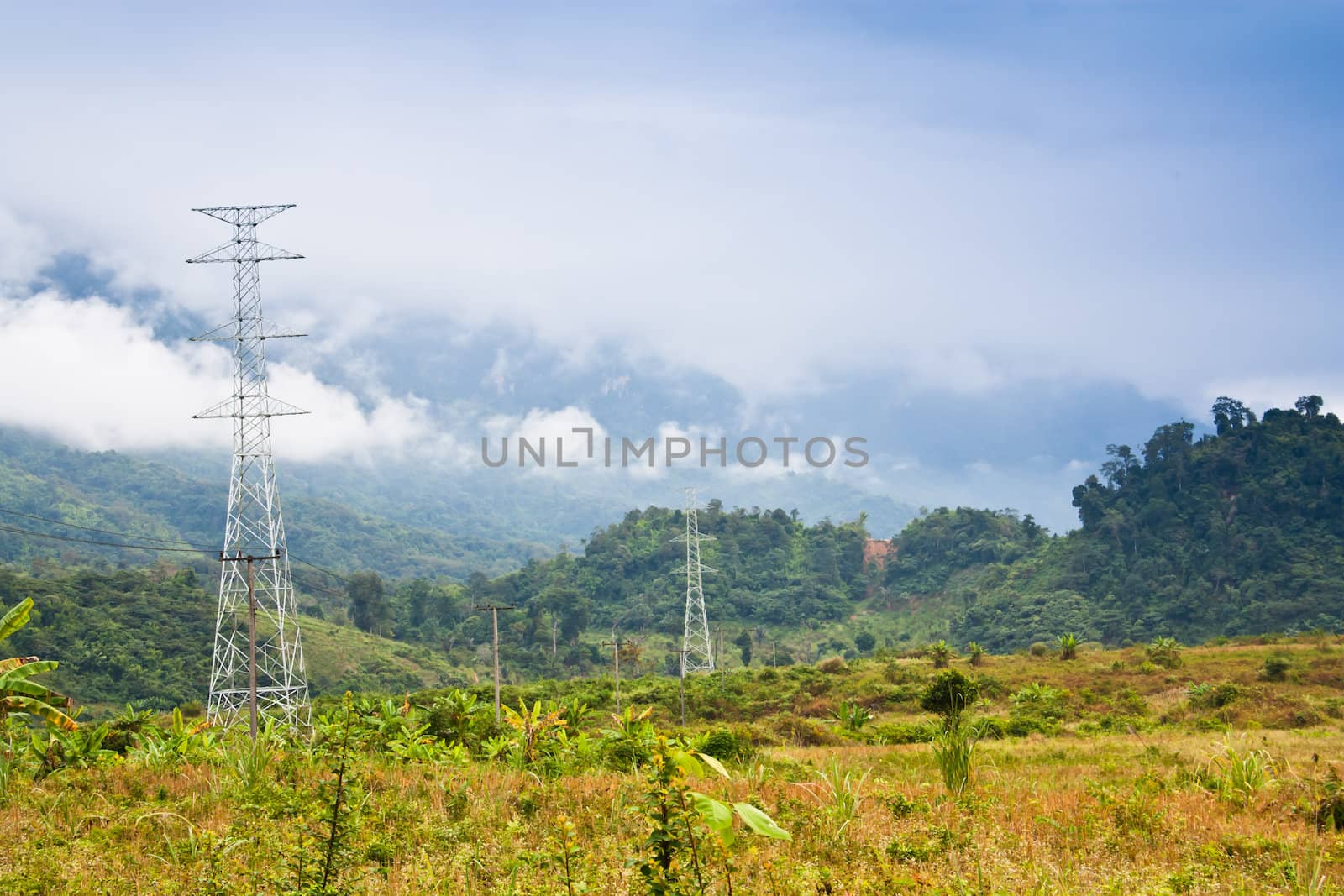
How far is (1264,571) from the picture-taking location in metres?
89.4

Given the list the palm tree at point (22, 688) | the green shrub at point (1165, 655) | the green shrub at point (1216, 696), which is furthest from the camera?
the green shrub at point (1165, 655)

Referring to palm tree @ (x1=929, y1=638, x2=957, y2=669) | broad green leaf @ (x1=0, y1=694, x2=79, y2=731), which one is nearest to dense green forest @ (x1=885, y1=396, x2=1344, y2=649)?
palm tree @ (x1=929, y1=638, x2=957, y2=669)

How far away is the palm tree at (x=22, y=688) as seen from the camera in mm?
14125

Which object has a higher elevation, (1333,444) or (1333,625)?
(1333,444)

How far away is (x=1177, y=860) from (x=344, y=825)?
24.9ft

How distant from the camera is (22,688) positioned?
14.2 metres

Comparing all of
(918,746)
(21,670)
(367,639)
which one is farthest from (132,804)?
(367,639)

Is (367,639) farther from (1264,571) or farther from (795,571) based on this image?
(1264,571)

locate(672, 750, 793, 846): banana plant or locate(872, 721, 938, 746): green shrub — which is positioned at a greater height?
locate(672, 750, 793, 846): banana plant

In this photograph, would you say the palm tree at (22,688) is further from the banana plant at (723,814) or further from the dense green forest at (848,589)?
the dense green forest at (848,589)

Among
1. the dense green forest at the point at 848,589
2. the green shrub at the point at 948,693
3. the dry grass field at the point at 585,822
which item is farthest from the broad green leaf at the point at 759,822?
the dense green forest at the point at 848,589

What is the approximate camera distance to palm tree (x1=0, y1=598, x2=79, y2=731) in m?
14.1

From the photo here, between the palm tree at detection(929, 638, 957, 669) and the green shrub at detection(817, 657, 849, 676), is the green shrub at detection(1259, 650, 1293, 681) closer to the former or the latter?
the palm tree at detection(929, 638, 957, 669)

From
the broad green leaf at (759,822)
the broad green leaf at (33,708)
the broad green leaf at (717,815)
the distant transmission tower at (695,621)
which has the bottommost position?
the distant transmission tower at (695,621)
